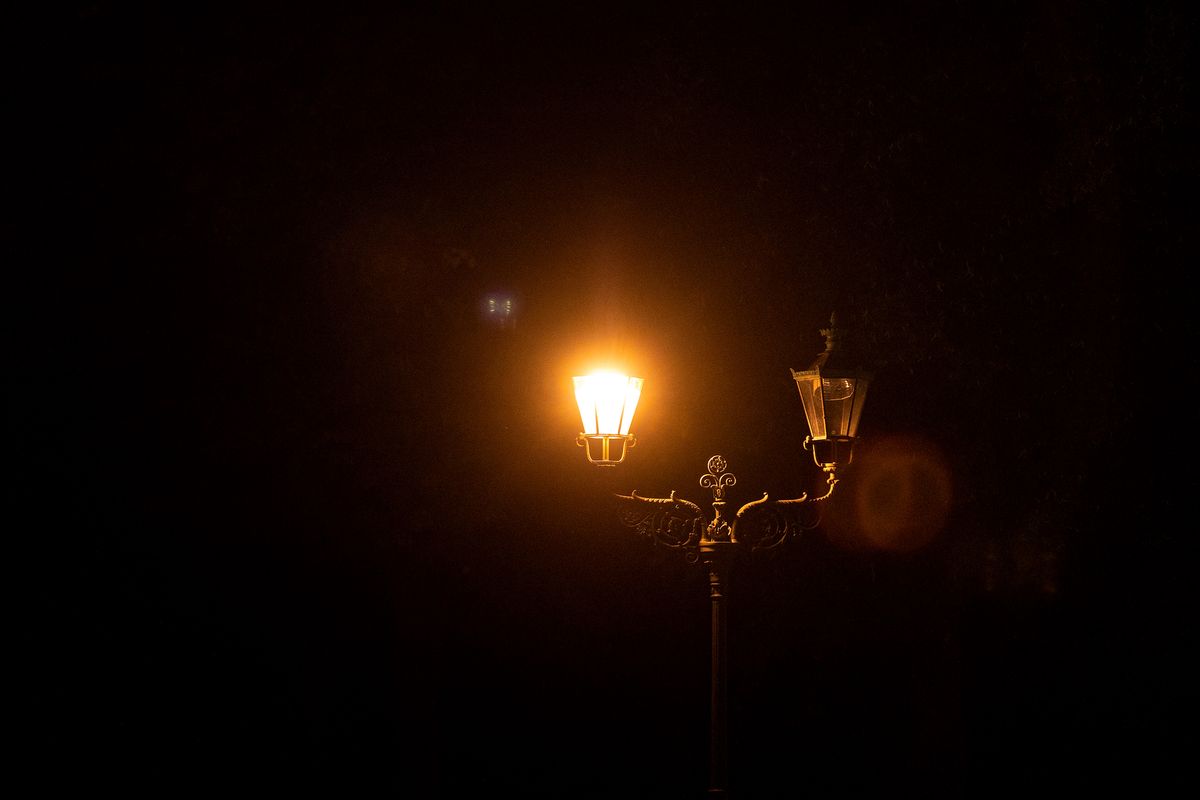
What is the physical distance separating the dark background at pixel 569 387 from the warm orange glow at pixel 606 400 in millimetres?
2151

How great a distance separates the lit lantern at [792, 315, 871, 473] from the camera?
6504 millimetres

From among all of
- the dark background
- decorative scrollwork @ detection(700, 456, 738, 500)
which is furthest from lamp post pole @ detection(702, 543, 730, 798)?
the dark background

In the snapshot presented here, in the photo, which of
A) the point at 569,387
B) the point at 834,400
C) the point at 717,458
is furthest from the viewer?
the point at 569,387

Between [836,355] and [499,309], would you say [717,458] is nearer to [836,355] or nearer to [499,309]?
[836,355]

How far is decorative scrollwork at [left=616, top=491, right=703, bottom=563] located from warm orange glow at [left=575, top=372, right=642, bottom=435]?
487 mm

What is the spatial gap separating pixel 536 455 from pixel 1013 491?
3874 mm

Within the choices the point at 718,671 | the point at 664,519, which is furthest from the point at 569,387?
the point at 718,671

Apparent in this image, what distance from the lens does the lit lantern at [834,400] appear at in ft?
21.3

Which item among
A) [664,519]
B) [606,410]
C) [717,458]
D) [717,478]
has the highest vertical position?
[606,410]

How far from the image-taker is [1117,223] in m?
9.49

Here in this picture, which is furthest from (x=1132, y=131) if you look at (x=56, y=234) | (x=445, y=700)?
(x=56, y=234)

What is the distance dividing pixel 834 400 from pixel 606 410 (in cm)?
129

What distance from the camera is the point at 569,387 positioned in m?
9.74

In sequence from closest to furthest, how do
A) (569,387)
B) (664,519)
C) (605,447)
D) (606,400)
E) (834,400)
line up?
1. (834,400)
2. (606,400)
3. (605,447)
4. (664,519)
5. (569,387)
